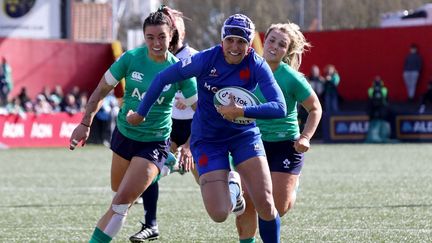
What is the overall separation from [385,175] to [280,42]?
904cm

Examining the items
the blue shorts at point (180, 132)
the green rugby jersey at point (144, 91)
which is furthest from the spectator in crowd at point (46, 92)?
the green rugby jersey at point (144, 91)

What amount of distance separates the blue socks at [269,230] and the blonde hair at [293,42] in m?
1.74

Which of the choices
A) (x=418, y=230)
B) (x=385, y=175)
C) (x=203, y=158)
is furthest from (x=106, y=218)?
(x=385, y=175)

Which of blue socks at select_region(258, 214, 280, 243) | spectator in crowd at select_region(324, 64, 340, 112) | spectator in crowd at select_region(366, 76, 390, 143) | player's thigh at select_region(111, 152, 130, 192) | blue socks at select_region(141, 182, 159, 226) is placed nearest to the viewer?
blue socks at select_region(258, 214, 280, 243)

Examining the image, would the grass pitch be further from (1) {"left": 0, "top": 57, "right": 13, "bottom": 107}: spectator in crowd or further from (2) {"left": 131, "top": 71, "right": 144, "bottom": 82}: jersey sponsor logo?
(1) {"left": 0, "top": 57, "right": 13, "bottom": 107}: spectator in crowd

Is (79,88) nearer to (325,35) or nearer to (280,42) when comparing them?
(325,35)

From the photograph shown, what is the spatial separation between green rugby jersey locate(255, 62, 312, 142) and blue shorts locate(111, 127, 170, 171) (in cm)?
80

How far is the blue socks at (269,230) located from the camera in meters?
7.62

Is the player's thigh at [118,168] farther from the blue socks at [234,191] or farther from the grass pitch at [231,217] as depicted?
the blue socks at [234,191]

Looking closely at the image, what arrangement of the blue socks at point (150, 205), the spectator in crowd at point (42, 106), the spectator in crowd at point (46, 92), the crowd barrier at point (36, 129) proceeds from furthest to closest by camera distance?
1. the spectator in crowd at point (46, 92)
2. the spectator in crowd at point (42, 106)
3. the crowd barrier at point (36, 129)
4. the blue socks at point (150, 205)

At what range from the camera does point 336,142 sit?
1153 inches

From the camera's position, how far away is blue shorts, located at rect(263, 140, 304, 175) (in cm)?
868

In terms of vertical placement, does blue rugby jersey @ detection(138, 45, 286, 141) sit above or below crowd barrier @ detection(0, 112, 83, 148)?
above

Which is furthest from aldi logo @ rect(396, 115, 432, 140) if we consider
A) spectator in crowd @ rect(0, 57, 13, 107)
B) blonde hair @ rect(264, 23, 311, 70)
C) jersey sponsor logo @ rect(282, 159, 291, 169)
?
jersey sponsor logo @ rect(282, 159, 291, 169)
